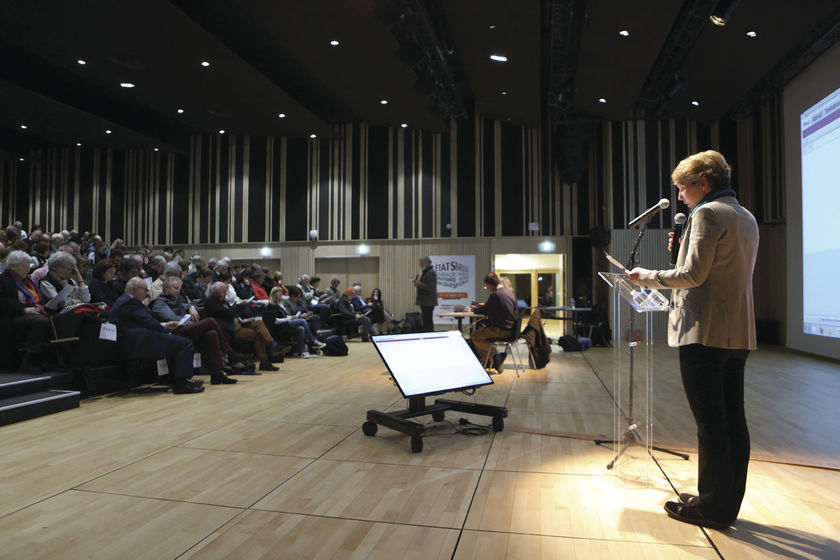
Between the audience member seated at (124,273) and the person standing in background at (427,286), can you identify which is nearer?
the audience member seated at (124,273)

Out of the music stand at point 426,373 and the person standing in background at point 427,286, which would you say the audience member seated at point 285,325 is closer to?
the person standing in background at point 427,286

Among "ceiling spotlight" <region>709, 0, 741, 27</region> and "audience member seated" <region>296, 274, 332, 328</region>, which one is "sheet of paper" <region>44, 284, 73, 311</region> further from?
"ceiling spotlight" <region>709, 0, 741, 27</region>

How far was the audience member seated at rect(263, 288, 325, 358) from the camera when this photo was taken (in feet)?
25.5

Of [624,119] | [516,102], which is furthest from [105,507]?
[624,119]

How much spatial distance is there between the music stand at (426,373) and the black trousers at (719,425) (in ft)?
5.46

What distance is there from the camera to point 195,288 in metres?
7.33

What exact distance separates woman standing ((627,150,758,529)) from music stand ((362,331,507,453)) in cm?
166

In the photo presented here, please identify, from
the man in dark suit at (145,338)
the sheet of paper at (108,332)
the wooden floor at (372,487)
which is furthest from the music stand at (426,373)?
the sheet of paper at (108,332)

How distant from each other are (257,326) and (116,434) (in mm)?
3393

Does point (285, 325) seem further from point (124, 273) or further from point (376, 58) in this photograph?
point (376, 58)

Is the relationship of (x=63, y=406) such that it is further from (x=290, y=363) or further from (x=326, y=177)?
(x=326, y=177)

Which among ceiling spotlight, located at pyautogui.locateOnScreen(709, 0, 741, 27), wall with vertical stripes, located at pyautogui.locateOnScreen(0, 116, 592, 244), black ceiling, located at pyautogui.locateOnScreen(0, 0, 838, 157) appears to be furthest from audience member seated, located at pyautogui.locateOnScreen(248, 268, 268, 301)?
ceiling spotlight, located at pyautogui.locateOnScreen(709, 0, 741, 27)

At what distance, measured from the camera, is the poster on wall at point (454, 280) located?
12859mm

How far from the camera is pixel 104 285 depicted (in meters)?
5.64
